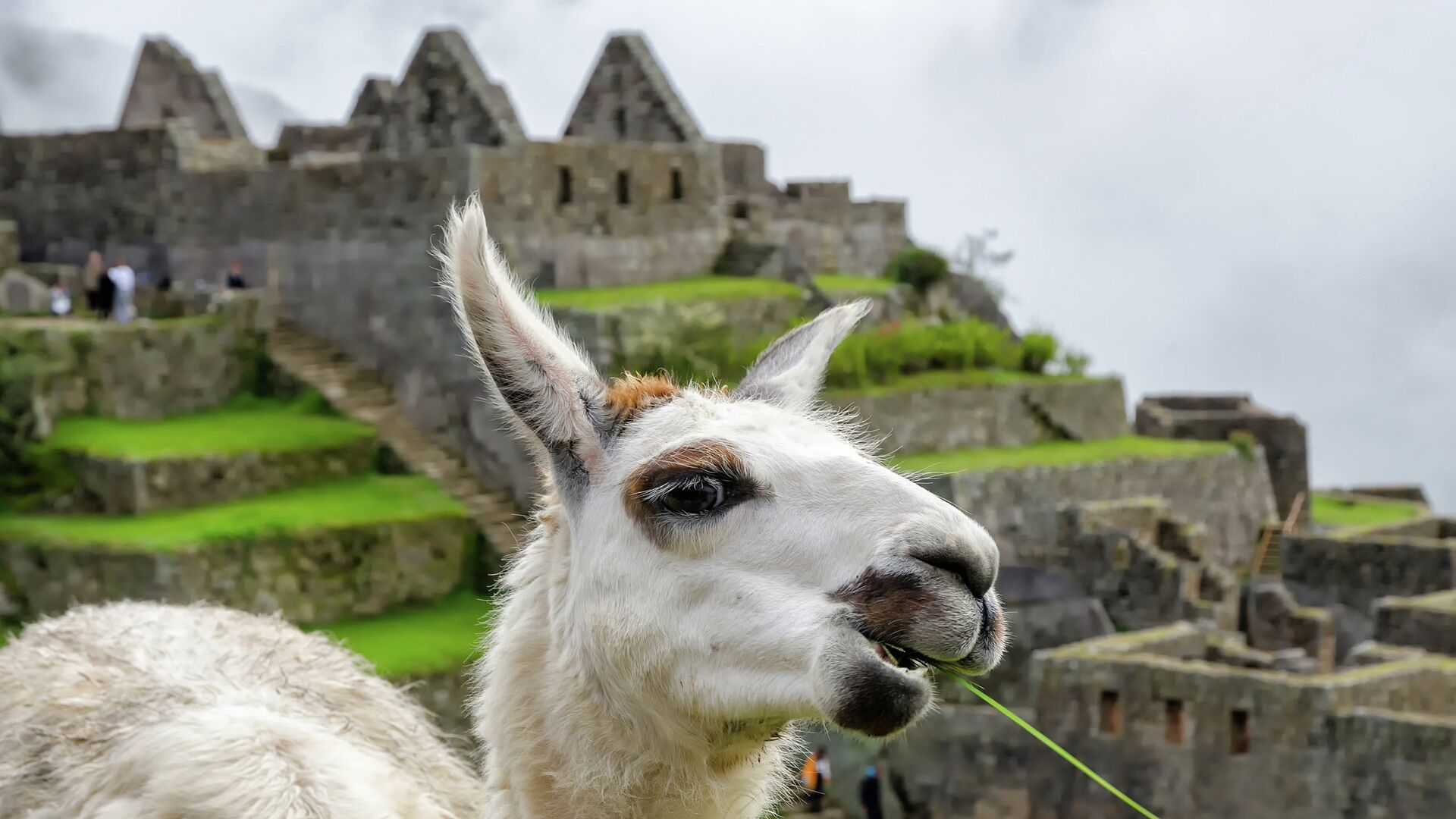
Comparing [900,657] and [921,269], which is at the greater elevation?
[921,269]

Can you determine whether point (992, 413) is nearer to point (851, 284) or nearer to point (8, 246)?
point (851, 284)

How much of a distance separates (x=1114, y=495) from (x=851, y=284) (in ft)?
15.1

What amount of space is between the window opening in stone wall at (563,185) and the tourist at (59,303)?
16.9ft

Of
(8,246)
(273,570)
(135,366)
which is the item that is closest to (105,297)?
(135,366)

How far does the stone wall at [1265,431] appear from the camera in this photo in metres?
26.2

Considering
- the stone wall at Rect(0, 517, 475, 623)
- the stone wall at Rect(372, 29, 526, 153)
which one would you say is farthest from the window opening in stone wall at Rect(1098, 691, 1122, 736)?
the stone wall at Rect(372, 29, 526, 153)

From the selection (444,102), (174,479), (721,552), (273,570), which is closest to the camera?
(721,552)

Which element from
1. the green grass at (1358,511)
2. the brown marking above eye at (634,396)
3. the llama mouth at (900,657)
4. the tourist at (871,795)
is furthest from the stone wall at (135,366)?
the green grass at (1358,511)

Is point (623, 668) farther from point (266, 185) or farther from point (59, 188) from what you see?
point (59, 188)

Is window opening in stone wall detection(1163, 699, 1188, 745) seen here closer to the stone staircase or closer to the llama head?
the stone staircase

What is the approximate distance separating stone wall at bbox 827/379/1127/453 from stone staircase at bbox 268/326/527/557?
3606mm

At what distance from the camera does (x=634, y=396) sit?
10.5 ft

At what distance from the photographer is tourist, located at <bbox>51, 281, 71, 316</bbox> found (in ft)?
57.9

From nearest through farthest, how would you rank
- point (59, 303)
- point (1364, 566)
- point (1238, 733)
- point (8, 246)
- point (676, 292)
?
point (1238, 733)
point (59, 303)
point (676, 292)
point (8, 246)
point (1364, 566)
